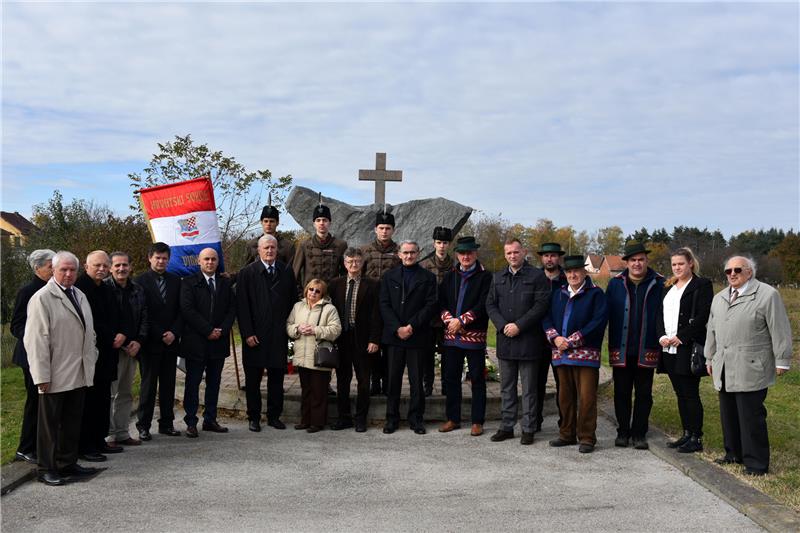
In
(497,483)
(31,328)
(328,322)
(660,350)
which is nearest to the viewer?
(31,328)

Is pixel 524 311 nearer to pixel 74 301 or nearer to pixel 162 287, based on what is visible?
pixel 162 287

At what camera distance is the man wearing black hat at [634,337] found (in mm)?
6641

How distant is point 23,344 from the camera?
5520mm

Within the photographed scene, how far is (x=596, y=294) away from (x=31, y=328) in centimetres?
485

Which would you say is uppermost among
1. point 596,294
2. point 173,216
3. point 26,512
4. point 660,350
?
point 173,216

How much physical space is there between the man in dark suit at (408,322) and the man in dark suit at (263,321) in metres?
1.07

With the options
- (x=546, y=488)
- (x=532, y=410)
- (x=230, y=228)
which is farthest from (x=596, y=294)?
(x=230, y=228)

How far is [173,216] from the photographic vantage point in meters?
7.65

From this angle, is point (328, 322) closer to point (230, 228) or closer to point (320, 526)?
point (320, 526)

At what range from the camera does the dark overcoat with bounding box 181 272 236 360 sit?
7047mm

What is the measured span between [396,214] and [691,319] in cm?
598

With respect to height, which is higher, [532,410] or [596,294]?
[596,294]

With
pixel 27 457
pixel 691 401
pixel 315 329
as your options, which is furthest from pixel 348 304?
pixel 691 401

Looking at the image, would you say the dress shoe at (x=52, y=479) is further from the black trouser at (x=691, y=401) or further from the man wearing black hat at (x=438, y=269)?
the black trouser at (x=691, y=401)
